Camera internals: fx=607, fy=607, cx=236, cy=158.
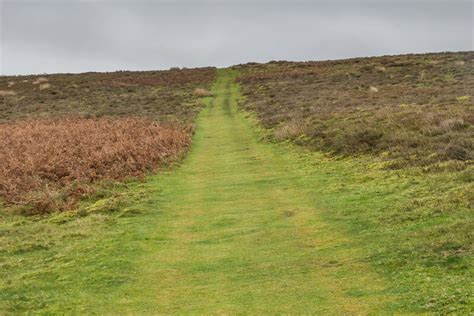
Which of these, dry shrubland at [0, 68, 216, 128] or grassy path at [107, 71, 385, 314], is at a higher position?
dry shrubland at [0, 68, 216, 128]

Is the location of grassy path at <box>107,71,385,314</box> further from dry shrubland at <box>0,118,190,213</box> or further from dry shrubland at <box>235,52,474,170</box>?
dry shrubland at <box>235,52,474,170</box>

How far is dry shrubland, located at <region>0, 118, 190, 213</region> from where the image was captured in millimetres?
19203

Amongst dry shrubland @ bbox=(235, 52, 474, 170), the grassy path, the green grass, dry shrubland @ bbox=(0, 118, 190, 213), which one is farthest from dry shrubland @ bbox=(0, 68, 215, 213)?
dry shrubland @ bbox=(235, 52, 474, 170)

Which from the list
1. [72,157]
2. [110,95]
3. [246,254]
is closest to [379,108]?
[72,157]

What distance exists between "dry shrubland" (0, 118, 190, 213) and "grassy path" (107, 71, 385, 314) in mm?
2678

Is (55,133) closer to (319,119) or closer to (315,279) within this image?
(319,119)

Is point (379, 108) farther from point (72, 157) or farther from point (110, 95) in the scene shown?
point (110, 95)

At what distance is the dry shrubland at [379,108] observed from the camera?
2092 centimetres

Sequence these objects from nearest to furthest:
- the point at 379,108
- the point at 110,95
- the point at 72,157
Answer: the point at 72,157 → the point at 379,108 → the point at 110,95

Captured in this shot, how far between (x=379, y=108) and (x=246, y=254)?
2318cm

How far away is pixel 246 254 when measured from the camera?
11.7 metres

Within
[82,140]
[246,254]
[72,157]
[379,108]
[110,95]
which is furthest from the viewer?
[110,95]

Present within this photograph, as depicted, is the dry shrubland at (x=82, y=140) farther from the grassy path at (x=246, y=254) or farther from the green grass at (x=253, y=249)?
the grassy path at (x=246, y=254)

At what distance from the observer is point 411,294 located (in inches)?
340
